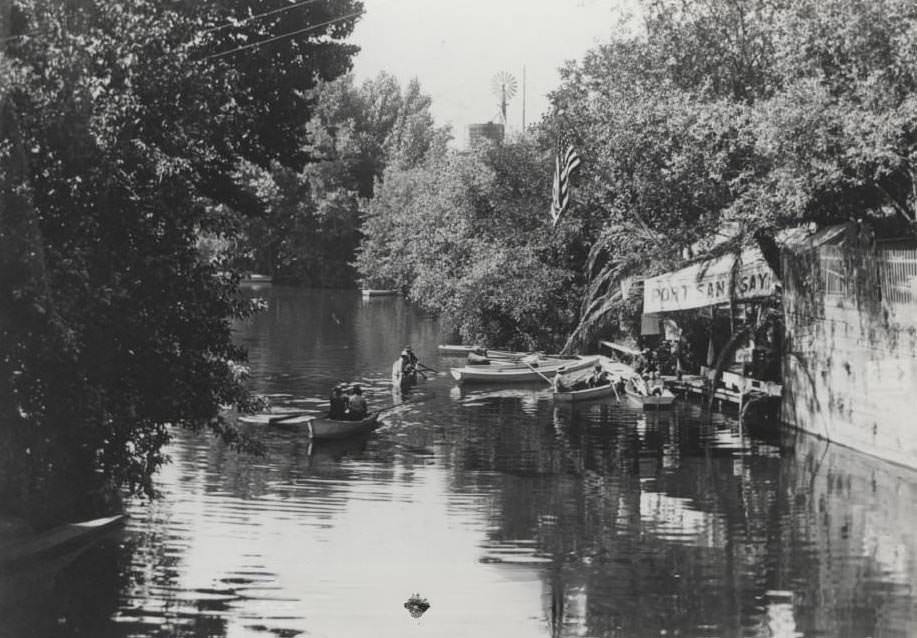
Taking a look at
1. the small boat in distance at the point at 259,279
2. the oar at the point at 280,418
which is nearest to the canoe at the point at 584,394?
the oar at the point at 280,418

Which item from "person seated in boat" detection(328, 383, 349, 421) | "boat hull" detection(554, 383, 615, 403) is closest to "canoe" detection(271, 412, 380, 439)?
"person seated in boat" detection(328, 383, 349, 421)

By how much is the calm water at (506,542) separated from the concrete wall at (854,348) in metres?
0.77

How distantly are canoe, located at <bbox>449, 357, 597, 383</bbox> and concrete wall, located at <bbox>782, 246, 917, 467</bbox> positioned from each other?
12567mm

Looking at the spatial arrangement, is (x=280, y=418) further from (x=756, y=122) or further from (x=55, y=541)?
(x=55, y=541)

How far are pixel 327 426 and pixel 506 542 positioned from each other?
11.6m

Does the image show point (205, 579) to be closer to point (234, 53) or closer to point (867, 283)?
point (234, 53)

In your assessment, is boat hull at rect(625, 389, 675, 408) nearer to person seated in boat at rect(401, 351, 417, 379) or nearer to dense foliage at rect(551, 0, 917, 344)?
dense foliage at rect(551, 0, 917, 344)

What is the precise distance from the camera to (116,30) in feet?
50.6

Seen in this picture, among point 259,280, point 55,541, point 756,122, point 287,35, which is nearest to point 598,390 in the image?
point 756,122

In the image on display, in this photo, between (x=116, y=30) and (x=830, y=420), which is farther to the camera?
(x=830, y=420)

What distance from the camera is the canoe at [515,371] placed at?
42.8 m

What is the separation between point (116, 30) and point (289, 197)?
9092 centimetres

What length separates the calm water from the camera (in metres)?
12.7

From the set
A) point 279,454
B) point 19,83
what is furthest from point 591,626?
point 279,454
